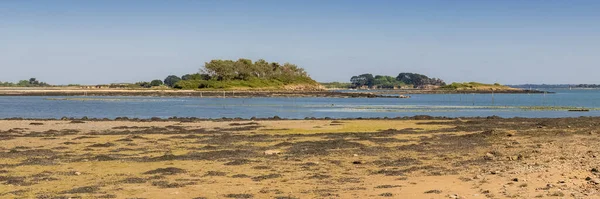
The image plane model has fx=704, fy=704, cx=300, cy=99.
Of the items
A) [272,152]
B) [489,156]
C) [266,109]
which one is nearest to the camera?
[489,156]

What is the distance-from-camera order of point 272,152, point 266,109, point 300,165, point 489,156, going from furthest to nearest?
point 266,109, point 272,152, point 489,156, point 300,165

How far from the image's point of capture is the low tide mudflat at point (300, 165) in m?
16.1

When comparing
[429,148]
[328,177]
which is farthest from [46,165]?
[429,148]

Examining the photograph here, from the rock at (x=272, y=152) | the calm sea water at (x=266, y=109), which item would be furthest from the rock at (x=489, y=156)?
the calm sea water at (x=266, y=109)

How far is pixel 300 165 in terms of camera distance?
20.9 m

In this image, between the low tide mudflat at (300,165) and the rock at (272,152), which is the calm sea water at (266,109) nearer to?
the low tide mudflat at (300,165)

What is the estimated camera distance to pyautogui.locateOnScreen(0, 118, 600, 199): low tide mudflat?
52.8 ft

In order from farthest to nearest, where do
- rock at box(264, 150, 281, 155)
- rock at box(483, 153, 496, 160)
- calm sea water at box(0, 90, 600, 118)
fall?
1. calm sea water at box(0, 90, 600, 118)
2. rock at box(264, 150, 281, 155)
3. rock at box(483, 153, 496, 160)

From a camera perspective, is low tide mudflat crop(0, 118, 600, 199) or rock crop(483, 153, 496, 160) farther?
rock crop(483, 153, 496, 160)

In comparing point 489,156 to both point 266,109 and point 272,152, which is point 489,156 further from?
point 266,109

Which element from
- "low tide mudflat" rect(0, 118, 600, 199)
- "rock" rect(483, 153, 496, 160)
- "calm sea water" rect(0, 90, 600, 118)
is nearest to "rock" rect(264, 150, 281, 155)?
"low tide mudflat" rect(0, 118, 600, 199)

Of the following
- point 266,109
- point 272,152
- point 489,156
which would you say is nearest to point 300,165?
point 272,152

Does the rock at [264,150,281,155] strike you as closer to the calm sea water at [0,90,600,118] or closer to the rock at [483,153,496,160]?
the rock at [483,153,496,160]

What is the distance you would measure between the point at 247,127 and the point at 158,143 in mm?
11139
